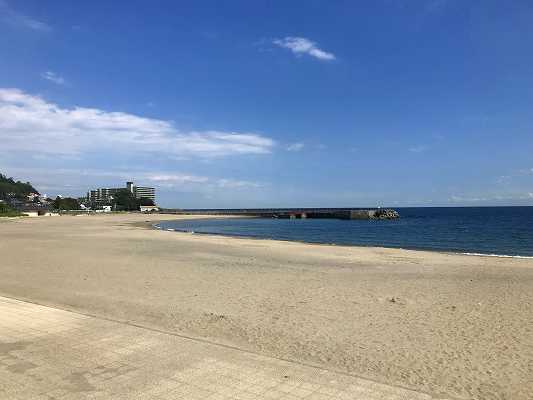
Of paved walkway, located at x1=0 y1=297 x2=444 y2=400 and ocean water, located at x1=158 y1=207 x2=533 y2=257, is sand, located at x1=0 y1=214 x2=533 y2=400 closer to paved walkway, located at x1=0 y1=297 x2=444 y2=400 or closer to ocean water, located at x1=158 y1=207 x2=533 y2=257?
paved walkway, located at x1=0 y1=297 x2=444 y2=400

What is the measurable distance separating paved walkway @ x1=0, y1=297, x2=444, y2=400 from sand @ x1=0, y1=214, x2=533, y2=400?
72 centimetres

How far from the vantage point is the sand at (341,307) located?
606 centimetres

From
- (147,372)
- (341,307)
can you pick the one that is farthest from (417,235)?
(147,372)

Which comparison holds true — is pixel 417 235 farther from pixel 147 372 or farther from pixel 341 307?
pixel 147 372

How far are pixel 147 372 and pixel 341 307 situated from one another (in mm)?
5576

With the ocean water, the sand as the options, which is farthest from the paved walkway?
the ocean water

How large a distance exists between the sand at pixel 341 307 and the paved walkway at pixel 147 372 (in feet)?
2.36

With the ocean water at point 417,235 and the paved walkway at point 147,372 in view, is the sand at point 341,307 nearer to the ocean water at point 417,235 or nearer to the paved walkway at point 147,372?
the paved walkway at point 147,372

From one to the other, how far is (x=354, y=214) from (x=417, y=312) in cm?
9849

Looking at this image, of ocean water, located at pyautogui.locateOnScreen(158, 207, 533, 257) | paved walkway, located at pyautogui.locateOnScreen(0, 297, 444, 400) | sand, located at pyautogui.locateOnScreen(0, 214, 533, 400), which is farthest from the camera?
ocean water, located at pyautogui.locateOnScreen(158, 207, 533, 257)

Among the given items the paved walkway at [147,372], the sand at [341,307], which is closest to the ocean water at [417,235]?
the sand at [341,307]

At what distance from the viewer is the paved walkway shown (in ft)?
15.5

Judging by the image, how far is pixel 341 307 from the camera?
983cm

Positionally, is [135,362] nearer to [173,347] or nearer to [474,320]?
[173,347]
